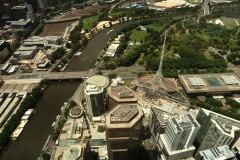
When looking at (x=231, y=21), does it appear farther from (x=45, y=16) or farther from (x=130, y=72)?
(x=45, y=16)

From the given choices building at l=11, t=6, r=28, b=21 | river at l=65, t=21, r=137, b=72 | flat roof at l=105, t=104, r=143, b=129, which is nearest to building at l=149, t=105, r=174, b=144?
flat roof at l=105, t=104, r=143, b=129

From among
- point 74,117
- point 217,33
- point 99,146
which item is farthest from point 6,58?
point 217,33

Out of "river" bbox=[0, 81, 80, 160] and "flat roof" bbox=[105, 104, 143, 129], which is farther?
"river" bbox=[0, 81, 80, 160]

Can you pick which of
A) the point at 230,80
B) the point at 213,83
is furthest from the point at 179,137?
the point at 230,80

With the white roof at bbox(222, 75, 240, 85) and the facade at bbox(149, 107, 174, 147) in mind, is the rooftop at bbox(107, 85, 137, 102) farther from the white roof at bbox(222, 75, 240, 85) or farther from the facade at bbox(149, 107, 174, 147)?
the white roof at bbox(222, 75, 240, 85)

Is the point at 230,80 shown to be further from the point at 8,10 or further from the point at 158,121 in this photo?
the point at 8,10
